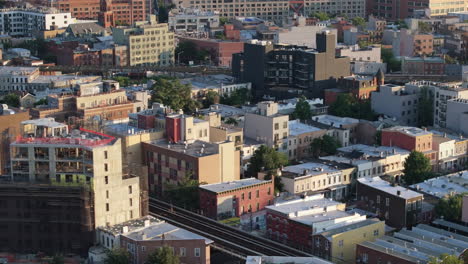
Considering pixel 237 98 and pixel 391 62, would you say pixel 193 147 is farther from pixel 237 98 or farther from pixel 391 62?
pixel 391 62

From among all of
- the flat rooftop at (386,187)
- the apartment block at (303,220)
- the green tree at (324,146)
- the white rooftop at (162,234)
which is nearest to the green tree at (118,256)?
the white rooftop at (162,234)

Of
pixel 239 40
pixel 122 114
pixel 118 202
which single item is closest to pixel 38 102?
pixel 122 114

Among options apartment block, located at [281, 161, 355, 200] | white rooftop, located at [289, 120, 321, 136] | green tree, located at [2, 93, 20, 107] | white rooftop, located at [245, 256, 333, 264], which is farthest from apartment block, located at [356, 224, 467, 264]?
green tree, located at [2, 93, 20, 107]

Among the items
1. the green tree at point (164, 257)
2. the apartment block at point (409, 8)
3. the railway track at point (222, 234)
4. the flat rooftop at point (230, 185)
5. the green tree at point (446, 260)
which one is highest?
the apartment block at point (409, 8)

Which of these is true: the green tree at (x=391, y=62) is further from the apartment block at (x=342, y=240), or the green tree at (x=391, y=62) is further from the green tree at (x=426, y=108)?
the apartment block at (x=342, y=240)

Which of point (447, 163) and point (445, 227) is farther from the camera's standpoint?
point (447, 163)

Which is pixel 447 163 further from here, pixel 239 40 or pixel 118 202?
pixel 239 40

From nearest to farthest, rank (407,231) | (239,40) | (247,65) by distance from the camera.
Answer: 1. (407,231)
2. (247,65)
3. (239,40)

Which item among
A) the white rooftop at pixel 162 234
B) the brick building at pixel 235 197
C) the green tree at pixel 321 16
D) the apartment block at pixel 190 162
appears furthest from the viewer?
the green tree at pixel 321 16
